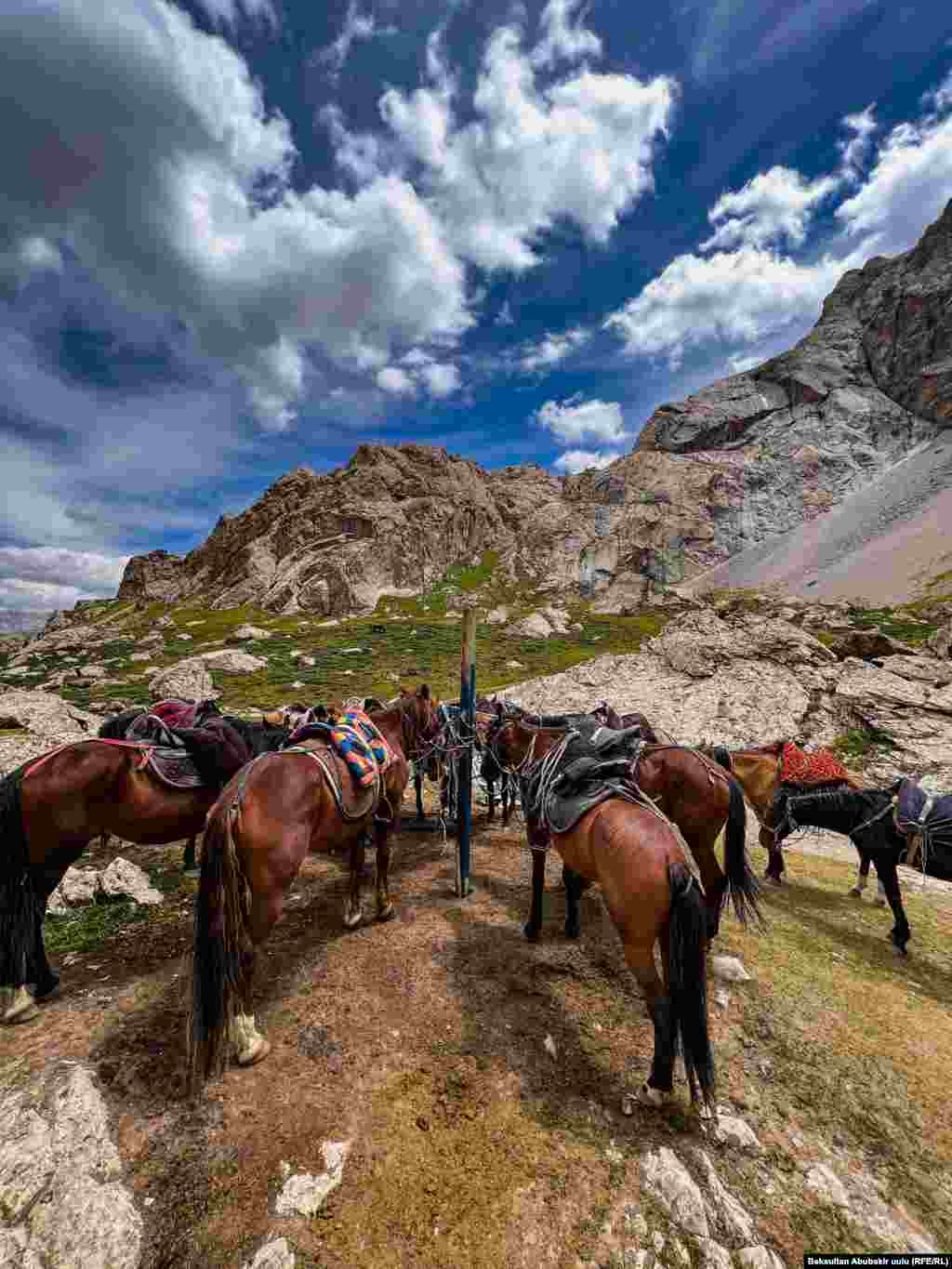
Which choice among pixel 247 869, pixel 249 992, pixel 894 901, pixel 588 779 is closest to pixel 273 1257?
pixel 249 992

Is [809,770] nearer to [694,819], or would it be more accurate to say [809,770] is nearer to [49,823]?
[694,819]

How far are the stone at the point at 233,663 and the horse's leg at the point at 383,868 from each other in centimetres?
3006

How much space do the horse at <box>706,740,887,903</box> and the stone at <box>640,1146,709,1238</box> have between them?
5.31 metres

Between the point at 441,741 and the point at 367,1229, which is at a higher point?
the point at 441,741

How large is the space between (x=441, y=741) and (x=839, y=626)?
27.4 m

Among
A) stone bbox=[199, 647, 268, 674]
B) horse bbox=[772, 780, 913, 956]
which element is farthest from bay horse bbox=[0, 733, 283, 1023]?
stone bbox=[199, 647, 268, 674]

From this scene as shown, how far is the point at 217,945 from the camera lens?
3.62 m

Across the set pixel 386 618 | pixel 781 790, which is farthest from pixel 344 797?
pixel 386 618

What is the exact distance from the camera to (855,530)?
250ft

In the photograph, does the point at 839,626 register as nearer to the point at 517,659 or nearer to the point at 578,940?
the point at 517,659

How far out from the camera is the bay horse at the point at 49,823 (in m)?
4.07

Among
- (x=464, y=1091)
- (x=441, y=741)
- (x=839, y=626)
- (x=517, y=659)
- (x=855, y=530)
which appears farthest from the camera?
(x=855, y=530)

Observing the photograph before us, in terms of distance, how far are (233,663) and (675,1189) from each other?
114 ft

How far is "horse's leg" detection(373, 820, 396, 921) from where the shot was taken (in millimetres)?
5547
